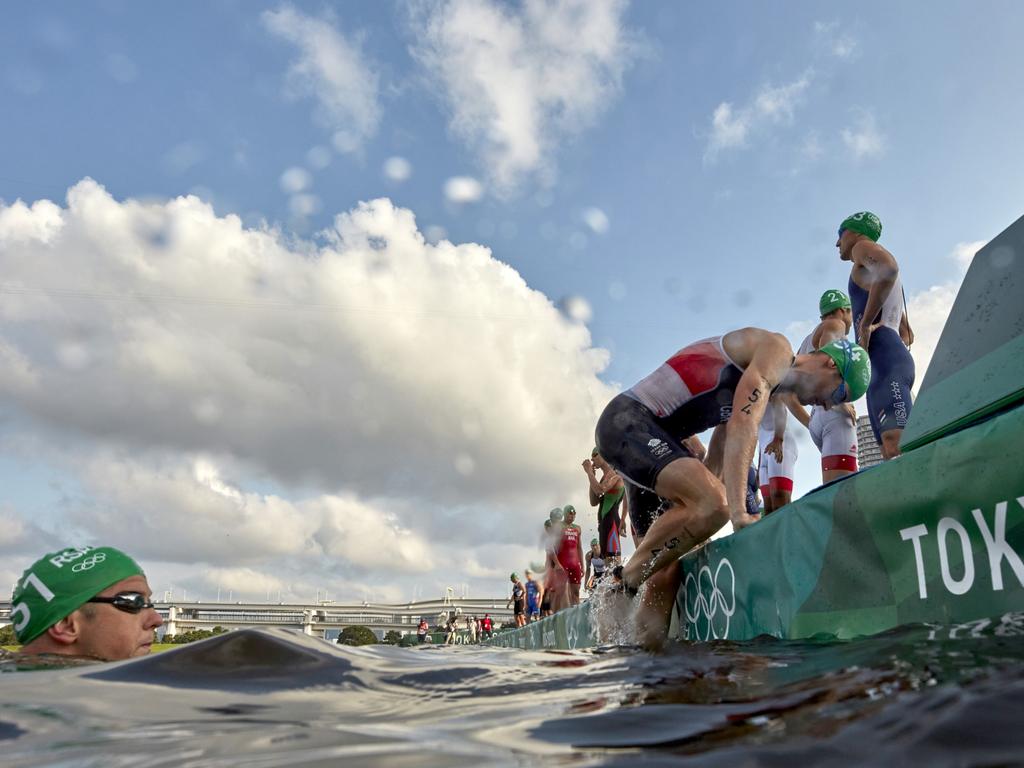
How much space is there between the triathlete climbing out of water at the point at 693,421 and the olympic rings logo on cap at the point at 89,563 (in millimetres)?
2612

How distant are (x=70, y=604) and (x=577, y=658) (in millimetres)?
2274

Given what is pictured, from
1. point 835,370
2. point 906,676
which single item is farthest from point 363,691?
point 835,370

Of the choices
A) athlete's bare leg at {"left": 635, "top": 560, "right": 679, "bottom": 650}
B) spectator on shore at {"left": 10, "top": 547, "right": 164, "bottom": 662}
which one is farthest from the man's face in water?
athlete's bare leg at {"left": 635, "top": 560, "right": 679, "bottom": 650}

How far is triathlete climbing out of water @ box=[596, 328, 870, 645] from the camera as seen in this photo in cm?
369

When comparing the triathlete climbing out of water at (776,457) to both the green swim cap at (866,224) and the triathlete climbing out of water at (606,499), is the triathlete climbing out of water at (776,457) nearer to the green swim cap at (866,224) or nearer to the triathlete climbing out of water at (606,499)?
the green swim cap at (866,224)

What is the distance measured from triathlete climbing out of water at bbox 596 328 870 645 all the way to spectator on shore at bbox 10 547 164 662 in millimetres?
2523

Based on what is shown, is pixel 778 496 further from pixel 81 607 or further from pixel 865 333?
pixel 81 607

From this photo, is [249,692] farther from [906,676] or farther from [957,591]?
[957,591]

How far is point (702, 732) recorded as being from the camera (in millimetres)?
1138

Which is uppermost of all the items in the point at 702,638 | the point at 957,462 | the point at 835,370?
the point at 835,370

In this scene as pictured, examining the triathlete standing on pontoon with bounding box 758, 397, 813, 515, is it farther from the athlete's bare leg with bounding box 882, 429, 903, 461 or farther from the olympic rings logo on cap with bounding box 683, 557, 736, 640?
the olympic rings logo on cap with bounding box 683, 557, 736, 640

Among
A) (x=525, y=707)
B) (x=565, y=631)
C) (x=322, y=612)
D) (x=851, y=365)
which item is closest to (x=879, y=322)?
(x=851, y=365)

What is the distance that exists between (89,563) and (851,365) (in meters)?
4.10

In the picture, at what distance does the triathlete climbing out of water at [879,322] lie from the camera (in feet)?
15.7
